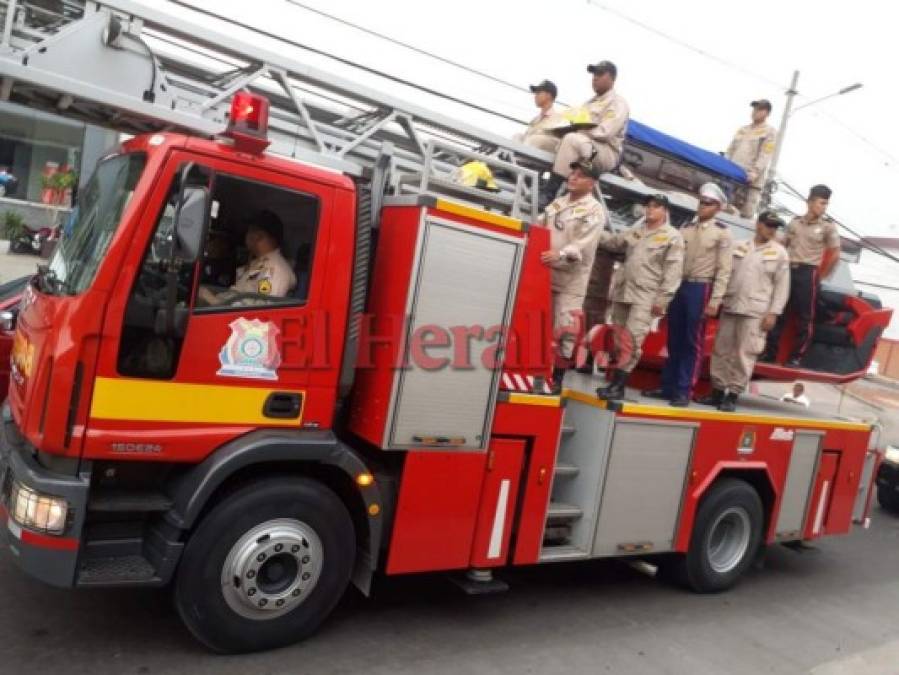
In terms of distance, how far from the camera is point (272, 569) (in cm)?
383

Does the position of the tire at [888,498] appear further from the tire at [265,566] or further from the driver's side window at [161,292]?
the driver's side window at [161,292]

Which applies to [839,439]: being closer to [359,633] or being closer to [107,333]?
[359,633]

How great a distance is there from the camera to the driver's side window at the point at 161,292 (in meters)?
3.40

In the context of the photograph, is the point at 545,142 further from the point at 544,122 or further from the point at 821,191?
the point at 821,191

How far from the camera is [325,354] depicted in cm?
393

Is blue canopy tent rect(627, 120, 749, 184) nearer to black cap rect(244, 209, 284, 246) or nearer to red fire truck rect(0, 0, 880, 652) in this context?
red fire truck rect(0, 0, 880, 652)

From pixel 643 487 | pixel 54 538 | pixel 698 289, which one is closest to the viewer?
pixel 54 538

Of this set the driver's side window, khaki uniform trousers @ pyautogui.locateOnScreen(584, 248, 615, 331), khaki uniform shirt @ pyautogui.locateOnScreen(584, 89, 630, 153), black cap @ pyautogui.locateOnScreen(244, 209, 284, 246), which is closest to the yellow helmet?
black cap @ pyautogui.locateOnScreen(244, 209, 284, 246)

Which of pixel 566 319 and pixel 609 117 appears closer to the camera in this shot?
pixel 566 319

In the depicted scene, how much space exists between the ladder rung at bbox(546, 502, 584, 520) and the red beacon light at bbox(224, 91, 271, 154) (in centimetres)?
280

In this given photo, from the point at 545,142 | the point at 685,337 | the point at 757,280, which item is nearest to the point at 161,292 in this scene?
the point at 545,142

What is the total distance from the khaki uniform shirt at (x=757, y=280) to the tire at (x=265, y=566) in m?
4.02

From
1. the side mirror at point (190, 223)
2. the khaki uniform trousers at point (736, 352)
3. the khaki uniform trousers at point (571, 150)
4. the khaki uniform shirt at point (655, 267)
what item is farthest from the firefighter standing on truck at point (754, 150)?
the side mirror at point (190, 223)

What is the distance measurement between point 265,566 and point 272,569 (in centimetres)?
4
